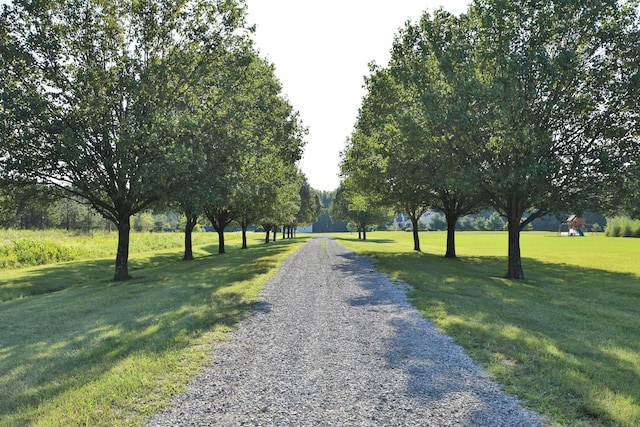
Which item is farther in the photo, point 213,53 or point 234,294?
point 213,53

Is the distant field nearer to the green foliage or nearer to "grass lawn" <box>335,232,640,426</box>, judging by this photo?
"grass lawn" <box>335,232,640,426</box>

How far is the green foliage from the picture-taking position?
63219mm

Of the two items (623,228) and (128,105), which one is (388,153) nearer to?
(128,105)

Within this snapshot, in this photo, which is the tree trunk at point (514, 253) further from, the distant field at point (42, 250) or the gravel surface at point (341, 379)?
the distant field at point (42, 250)

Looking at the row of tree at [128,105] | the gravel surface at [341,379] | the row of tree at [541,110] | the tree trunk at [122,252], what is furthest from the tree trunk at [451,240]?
the tree trunk at [122,252]

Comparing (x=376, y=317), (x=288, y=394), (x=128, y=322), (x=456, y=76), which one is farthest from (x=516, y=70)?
(x=128, y=322)

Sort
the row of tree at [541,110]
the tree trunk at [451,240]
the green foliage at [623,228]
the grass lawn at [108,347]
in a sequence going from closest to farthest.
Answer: the grass lawn at [108,347] → the row of tree at [541,110] → the tree trunk at [451,240] → the green foliage at [623,228]

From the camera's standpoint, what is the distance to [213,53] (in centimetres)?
1977

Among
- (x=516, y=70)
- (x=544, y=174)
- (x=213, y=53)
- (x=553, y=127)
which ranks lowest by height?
(x=544, y=174)

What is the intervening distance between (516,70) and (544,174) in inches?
180

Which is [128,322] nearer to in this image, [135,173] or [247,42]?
[135,173]

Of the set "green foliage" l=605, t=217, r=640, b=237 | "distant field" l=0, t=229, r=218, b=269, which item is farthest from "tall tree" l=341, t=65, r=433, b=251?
"green foliage" l=605, t=217, r=640, b=237

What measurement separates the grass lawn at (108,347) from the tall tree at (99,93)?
568 cm

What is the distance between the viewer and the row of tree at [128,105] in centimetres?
1577
